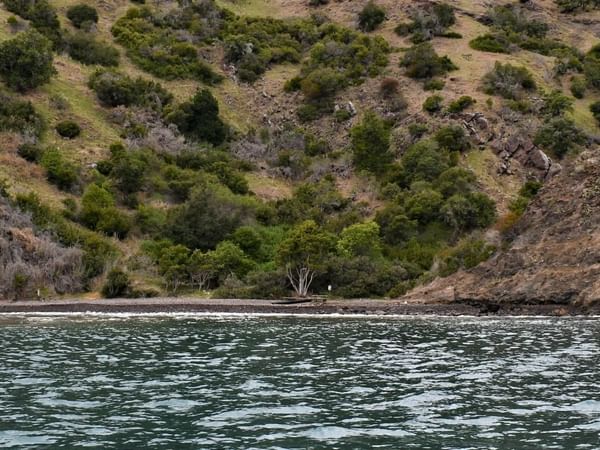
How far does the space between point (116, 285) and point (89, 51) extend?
4057 centimetres

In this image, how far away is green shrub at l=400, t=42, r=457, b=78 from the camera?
3024 inches

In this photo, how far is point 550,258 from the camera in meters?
42.6

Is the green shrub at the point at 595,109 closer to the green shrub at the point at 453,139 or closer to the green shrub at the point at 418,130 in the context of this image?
the green shrub at the point at 453,139

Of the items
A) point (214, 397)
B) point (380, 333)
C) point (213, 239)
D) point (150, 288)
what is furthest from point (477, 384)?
point (213, 239)

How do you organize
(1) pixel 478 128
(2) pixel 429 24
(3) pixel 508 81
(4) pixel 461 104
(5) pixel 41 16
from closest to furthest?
(1) pixel 478 128 → (4) pixel 461 104 → (3) pixel 508 81 → (5) pixel 41 16 → (2) pixel 429 24

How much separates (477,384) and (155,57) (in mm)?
69526

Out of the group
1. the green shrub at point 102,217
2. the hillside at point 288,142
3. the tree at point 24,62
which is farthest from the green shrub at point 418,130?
the tree at point 24,62

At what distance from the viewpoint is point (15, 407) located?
15859mm

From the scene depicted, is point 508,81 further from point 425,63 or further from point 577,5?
point 577,5

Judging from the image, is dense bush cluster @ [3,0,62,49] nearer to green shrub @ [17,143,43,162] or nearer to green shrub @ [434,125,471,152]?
green shrub @ [17,143,43,162]

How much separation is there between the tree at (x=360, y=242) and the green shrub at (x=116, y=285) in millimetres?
14459

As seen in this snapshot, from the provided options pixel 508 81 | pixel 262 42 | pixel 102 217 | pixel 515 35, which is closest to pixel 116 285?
pixel 102 217

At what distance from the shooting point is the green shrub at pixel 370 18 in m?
91.5

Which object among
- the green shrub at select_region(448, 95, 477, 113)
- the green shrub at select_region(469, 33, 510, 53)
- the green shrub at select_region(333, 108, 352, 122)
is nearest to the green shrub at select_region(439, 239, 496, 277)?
the green shrub at select_region(448, 95, 477, 113)
